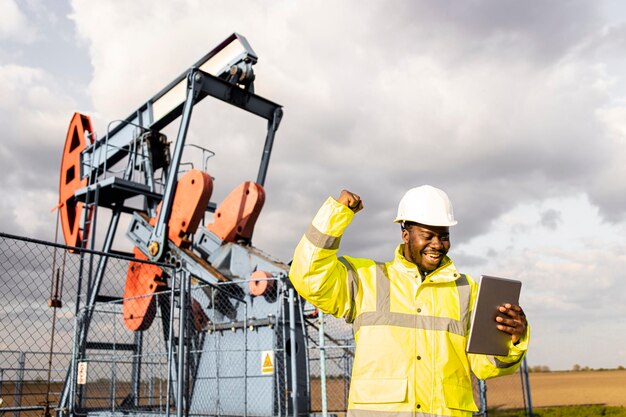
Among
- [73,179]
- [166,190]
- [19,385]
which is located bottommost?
[19,385]

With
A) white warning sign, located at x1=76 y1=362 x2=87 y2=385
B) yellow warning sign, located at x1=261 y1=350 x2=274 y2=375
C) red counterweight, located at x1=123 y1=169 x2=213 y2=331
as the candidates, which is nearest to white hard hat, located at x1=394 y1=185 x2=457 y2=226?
yellow warning sign, located at x1=261 y1=350 x2=274 y2=375

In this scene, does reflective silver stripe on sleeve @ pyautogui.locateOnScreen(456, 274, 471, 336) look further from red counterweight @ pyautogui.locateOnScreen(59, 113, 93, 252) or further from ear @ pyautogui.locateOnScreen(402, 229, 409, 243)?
red counterweight @ pyautogui.locateOnScreen(59, 113, 93, 252)

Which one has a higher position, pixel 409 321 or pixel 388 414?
pixel 409 321

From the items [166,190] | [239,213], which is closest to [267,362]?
[239,213]

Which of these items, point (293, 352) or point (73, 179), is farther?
point (73, 179)

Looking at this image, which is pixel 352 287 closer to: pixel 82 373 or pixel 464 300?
pixel 464 300

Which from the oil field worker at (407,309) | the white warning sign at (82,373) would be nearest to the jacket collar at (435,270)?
the oil field worker at (407,309)

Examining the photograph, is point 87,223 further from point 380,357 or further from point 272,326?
point 380,357

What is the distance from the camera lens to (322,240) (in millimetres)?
2330

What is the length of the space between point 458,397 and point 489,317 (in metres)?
0.35

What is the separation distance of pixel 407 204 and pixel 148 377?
832cm

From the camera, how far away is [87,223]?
11.9m

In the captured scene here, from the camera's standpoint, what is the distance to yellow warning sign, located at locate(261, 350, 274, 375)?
7918 millimetres

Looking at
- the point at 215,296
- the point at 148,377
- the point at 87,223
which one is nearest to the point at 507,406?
the point at 215,296
